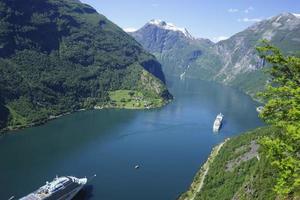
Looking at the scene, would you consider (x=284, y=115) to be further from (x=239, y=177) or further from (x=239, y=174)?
(x=239, y=174)

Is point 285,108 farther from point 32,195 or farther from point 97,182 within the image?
point 97,182

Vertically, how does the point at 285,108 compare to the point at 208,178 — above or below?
above

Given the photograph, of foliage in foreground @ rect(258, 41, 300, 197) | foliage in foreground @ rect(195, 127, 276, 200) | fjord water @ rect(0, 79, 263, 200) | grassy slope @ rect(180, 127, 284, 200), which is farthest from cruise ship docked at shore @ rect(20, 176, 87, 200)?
foliage in foreground @ rect(258, 41, 300, 197)

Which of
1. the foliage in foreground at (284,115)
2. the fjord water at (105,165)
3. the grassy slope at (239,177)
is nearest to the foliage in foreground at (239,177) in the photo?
the grassy slope at (239,177)

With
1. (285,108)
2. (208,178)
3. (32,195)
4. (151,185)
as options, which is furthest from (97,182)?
(285,108)

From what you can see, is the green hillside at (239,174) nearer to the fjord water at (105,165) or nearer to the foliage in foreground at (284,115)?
the fjord water at (105,165)

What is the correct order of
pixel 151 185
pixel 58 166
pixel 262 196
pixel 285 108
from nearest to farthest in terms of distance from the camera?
1. pixel 285 108
2. pixel 262 196
3. pixel 151 185
4. pixel 58 166
